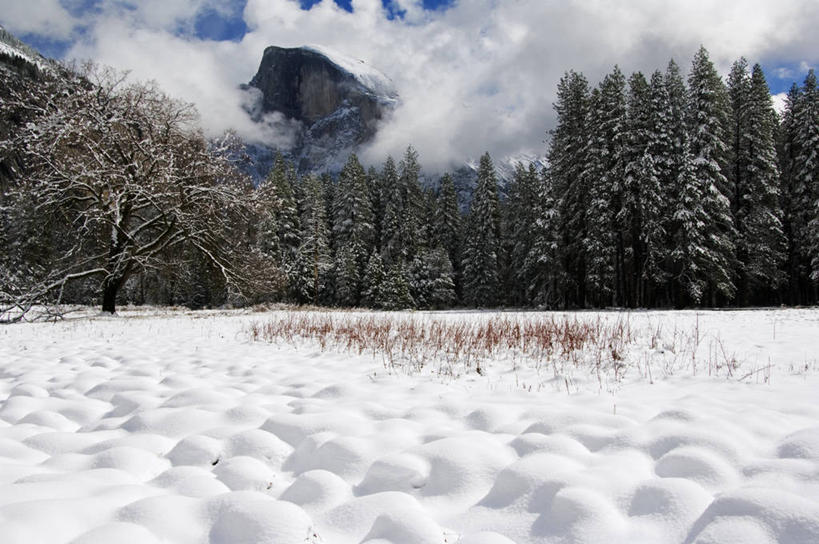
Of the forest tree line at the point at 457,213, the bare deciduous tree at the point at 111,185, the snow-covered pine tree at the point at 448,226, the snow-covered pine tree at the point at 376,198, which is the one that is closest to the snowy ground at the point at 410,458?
Answer: the bare deciduous tree at the point at 111,185

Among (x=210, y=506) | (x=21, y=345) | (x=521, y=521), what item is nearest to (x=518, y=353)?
(x=521, y=521)

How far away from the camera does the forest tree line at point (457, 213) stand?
1444cm

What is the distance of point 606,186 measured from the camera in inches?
1013

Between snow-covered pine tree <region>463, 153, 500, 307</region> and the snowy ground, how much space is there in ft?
113

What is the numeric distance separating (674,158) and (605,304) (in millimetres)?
10326

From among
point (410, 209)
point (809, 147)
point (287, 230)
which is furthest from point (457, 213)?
point (809, 147)

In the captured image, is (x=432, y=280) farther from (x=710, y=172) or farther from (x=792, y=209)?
(x=792, y=209)

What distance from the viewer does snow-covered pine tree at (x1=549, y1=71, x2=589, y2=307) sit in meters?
27.7

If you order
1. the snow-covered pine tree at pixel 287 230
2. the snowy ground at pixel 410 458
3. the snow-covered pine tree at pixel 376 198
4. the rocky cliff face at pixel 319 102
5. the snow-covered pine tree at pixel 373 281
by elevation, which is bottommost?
the snowy ground at pixel 410 458

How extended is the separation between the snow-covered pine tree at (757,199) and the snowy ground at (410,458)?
1051 inches

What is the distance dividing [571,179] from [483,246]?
12.3 m

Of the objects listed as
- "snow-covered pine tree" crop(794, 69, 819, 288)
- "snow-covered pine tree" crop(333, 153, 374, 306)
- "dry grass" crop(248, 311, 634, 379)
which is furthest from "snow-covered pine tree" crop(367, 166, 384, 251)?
"dry grass" crop(248, 311, 634, 379)

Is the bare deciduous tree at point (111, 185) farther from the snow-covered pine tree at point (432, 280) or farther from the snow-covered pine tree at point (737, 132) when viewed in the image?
the snow-covered pine tree at point (737, 132)

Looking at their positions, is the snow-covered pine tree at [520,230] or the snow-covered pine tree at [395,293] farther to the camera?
the snow-covered pine tree at [395,293]
